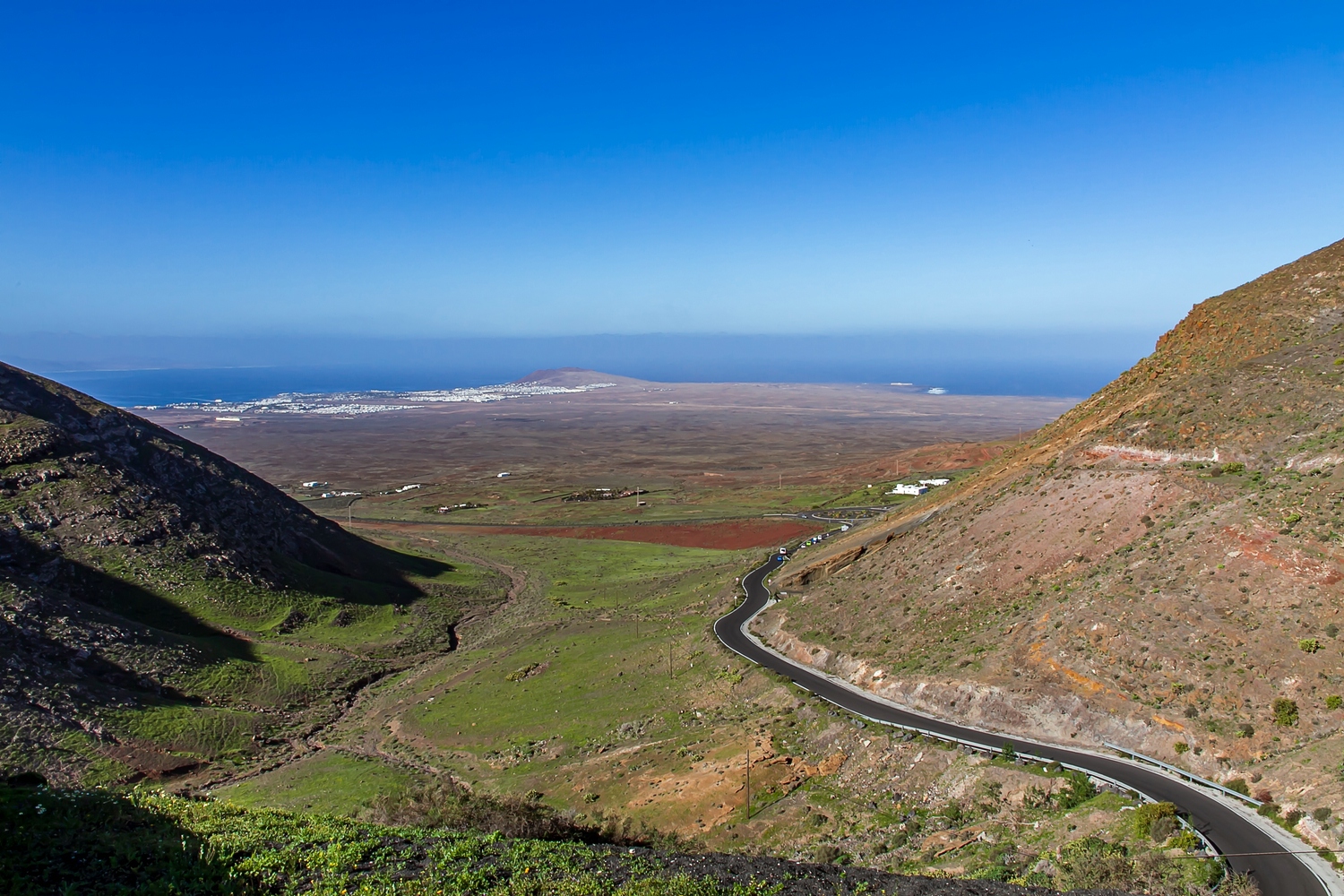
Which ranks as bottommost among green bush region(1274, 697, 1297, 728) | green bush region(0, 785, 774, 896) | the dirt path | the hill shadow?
the dirt path

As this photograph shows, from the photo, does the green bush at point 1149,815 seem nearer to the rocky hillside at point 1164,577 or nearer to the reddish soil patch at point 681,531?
the rocky hillside at point 1164,577

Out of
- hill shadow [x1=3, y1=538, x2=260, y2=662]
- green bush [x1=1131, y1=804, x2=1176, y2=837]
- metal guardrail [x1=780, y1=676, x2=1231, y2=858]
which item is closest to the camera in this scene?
metal guardrail [x1=780, y1=676, x2=1231, y2=858]

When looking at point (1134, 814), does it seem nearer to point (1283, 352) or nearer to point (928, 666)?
point (928, 666)

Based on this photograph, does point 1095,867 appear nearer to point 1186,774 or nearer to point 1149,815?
point 1149,815

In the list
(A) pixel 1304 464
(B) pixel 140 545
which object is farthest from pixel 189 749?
(A) pixel 1304 464

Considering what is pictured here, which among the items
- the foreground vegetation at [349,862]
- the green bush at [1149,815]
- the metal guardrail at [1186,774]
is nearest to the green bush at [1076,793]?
the green bush at [1149,815]

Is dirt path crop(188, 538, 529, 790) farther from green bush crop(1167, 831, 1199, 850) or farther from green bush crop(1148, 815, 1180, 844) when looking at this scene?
green bush crop(1167, 831, 1199, 850)

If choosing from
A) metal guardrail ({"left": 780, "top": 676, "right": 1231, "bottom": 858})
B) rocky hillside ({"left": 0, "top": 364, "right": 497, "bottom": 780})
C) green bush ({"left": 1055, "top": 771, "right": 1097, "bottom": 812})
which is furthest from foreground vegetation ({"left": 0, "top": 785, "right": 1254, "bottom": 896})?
rocky hillside ({"left": 0, "top": 364, "right": 497, "bottom": 780})
